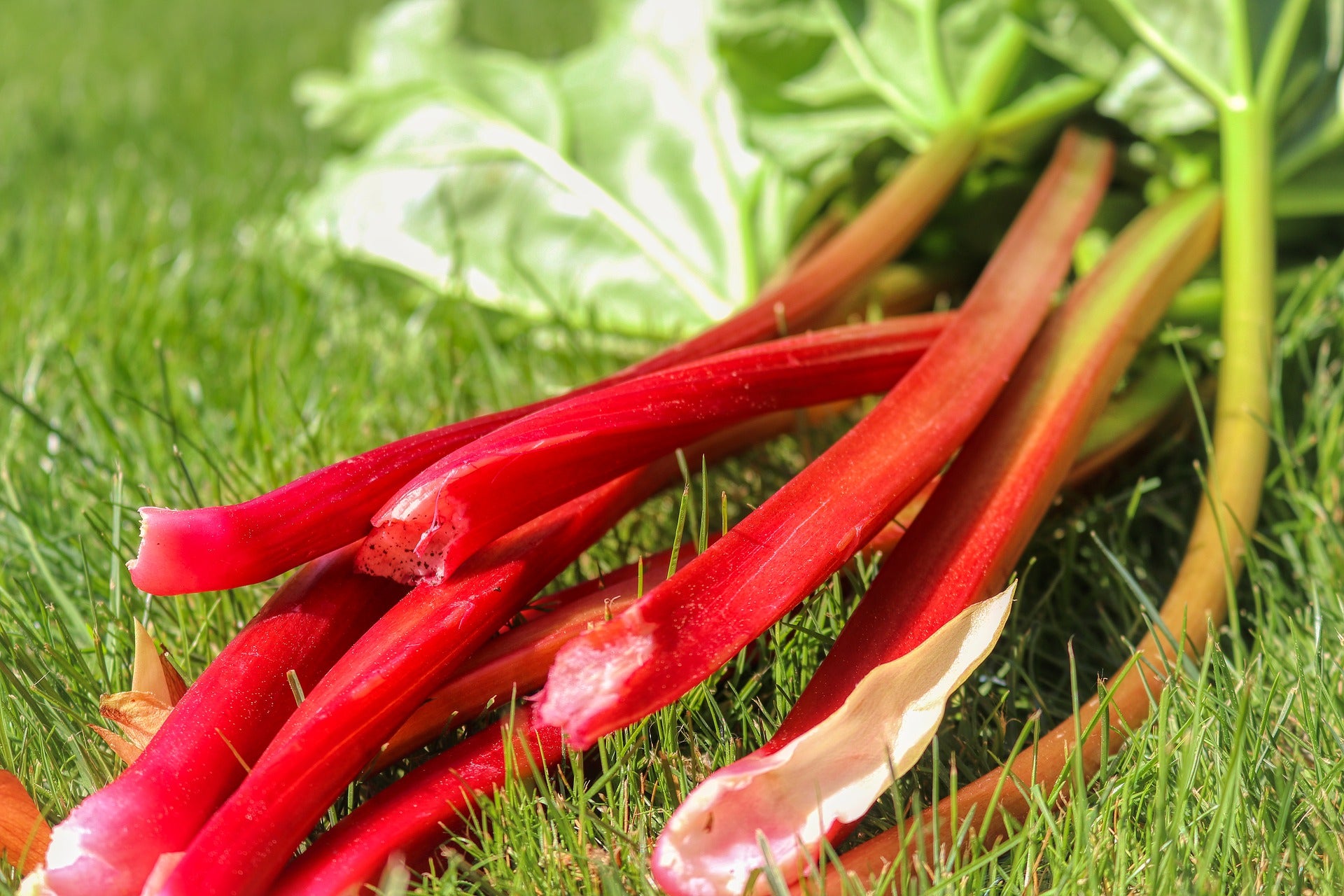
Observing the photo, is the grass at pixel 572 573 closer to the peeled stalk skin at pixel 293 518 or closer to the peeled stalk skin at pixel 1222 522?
the peeled stalk skin at pixel 1222 522

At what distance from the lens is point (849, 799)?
0.95 m

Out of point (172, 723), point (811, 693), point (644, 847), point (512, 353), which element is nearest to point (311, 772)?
point (172, 723)

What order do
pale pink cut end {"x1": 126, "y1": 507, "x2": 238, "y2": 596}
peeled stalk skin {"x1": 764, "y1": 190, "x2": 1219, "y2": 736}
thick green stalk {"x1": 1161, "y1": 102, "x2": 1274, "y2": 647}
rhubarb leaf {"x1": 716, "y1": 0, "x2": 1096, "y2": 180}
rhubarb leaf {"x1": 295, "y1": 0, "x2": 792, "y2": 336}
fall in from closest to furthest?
pale pink cut end {"x1": 126, "y1": 507, "x2": 238, "y2": 596}, peeled stalk skin {"x1": 764, "y1": 190, "x2": 1219, "y2": 736}, thick green stalk {"x1": 1161, "y1": 102, "x2": 1274, "y2": 647}, rhubarb leaf {"x1": 716, "y1": 0, "x2": 1096, "y2": 180}, rhubarb leaf {"x1": 295, "y1": 0, "x2": 792, "y2": 336}

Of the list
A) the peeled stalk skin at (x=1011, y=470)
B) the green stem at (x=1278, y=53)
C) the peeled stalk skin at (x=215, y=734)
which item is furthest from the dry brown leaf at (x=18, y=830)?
the green stem at (x=1278, y=53)

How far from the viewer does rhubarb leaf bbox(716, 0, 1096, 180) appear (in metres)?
1.92

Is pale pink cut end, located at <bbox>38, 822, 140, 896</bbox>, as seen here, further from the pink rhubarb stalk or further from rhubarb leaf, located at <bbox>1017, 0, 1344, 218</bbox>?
rhubarb leaf, located at <bbox>1017, 0, 1344, 218</bbox>

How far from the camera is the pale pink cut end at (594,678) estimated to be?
2.97 feet

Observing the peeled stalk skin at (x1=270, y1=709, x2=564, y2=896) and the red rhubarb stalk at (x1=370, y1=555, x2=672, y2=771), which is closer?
the peeled stalk skin at (x1=270, y1=709, x2=564, y2=896)

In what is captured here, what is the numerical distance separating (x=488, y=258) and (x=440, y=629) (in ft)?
4.36

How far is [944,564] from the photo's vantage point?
3.78ft

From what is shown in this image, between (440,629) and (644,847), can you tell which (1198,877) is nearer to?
(644,847)

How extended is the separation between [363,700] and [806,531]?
0.42 metres

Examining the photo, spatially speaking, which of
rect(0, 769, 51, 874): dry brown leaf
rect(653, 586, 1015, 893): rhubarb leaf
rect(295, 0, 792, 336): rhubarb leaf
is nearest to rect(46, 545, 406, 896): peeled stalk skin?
rect(0, 769, 51, 874): dry brown leaf

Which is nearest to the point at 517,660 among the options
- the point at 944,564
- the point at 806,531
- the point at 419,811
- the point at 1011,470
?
the point at 419,811
